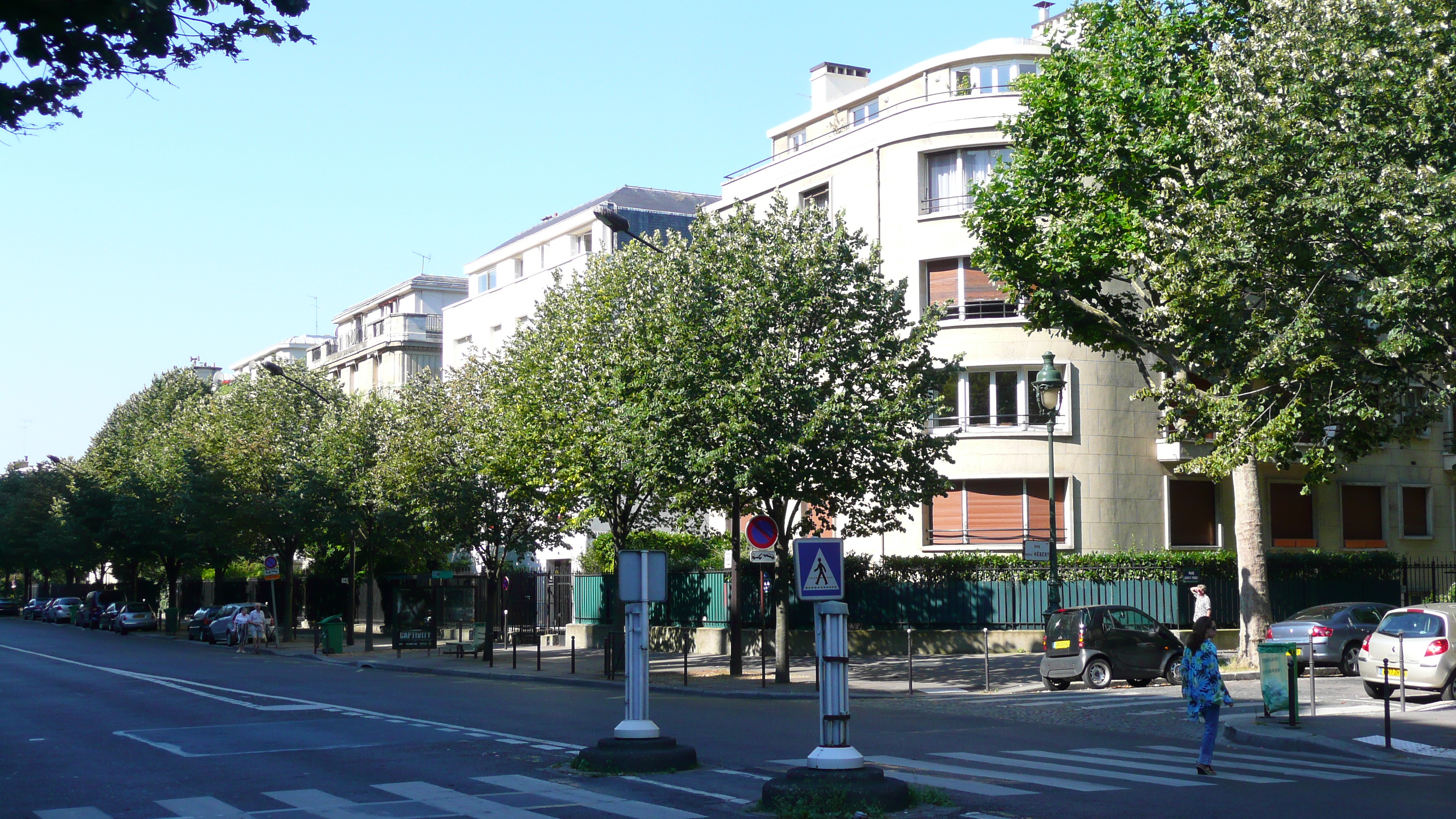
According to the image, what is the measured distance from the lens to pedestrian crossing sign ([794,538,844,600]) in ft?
37.6

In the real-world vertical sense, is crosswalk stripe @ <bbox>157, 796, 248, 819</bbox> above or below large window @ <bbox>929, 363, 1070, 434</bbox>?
below

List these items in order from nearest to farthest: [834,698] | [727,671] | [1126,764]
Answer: [834,698], [1126,764], [727,671]

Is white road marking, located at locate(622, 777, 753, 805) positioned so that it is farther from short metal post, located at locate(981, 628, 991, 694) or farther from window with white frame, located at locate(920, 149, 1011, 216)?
window with white frame, located at locate(920, 149, 1011, 216)

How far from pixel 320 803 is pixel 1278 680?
11.8 metres

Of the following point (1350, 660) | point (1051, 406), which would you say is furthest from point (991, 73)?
point (1350, 660)

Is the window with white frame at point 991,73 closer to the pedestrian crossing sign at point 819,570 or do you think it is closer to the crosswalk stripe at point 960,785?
the pedestrian crossing sign at point 819,570

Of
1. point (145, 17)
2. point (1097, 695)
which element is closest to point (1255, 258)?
point (1097, 695)

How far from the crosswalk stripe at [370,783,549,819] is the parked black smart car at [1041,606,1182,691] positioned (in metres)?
13.6

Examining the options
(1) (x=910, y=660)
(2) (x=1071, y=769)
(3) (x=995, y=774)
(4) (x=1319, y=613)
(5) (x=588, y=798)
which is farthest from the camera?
(4) (x=1319, y=613)

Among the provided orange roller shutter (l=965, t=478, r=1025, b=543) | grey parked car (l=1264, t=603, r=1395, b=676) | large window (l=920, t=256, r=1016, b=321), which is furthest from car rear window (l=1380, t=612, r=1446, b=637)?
Result: large window (l=920, t=256, r=1016, b=321)

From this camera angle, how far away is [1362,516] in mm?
38375

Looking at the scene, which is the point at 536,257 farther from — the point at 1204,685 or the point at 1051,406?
the point at 1204,685

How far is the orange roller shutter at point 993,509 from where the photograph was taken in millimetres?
32500

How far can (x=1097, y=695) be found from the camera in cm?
2159
